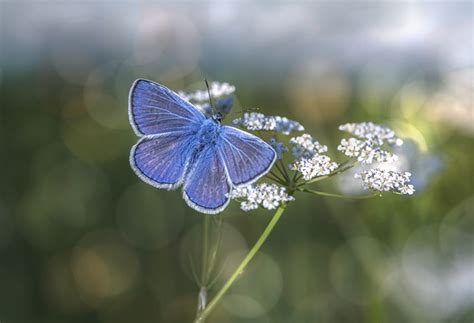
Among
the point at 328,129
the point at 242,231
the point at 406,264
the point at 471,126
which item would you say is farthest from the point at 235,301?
the point at 471,126

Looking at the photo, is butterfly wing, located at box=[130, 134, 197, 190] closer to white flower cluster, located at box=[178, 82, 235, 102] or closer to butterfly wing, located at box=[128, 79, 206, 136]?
butterfly wing, located at box=[128, 79, 206, 136]

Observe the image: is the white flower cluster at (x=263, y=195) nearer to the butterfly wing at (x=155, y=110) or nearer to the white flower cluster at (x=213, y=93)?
the butterfly wing at (x=155, y=110)

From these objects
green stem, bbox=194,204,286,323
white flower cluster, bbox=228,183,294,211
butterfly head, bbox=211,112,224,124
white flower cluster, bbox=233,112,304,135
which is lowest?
green stem, bbox=194,204,286,323

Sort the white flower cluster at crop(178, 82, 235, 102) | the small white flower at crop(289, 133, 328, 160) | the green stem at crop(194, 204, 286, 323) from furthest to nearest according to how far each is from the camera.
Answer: the white flower cluster at crop(178, 82, 235, 102), the small white flower at crop(289, 133, 328, 160), the green stem at crop(194, 204, 286, 323)

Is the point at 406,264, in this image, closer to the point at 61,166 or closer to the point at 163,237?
the point at 163,237

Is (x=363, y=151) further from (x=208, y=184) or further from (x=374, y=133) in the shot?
(x=208, y=184)

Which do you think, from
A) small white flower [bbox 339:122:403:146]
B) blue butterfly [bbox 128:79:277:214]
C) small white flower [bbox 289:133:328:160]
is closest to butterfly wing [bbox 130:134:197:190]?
blue butterfly [bbox 128:79:277:214]

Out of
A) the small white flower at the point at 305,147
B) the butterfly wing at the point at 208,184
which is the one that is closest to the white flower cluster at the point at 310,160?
the small white flower at the point at 305,147
